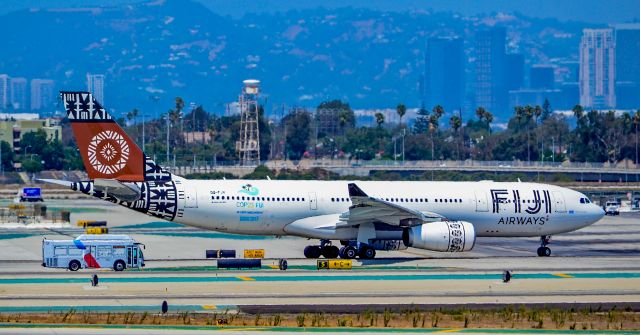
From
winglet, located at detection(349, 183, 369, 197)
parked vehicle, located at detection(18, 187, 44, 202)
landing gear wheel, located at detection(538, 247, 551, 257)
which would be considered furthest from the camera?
parked vehicle, located at detection(18, 187, 44, 202)

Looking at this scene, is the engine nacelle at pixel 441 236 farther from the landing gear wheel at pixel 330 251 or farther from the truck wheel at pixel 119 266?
the truck wheel at pixel 119 266

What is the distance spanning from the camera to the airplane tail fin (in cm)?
5725

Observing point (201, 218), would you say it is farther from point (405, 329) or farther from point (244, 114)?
point (244, 114)

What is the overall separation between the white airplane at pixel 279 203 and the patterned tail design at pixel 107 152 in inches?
1.8

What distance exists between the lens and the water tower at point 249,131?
17450cm

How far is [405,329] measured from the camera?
38.4 m

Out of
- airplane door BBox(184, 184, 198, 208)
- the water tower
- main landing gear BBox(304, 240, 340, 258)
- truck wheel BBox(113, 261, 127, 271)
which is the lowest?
truck wheel BBox(113, 261, 127, 271)

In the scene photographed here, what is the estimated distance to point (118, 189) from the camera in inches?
2200

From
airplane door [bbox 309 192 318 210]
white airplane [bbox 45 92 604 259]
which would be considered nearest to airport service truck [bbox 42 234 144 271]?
white airplane [bbox 45 92 604 259]

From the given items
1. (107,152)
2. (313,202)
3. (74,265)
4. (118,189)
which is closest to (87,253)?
(74,265)

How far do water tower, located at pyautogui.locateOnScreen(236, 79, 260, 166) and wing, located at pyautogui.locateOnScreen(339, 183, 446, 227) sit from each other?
10980cm

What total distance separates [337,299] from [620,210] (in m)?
66.3

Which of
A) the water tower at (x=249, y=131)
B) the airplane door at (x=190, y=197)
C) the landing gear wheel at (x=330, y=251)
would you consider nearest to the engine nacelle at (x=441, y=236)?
the landing gear wheel at (x=330, y=251)

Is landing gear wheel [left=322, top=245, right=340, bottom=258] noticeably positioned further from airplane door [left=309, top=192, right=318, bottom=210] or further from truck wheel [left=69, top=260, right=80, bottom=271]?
truck wheel [left=69, top=260, right=80, bottom=271]
